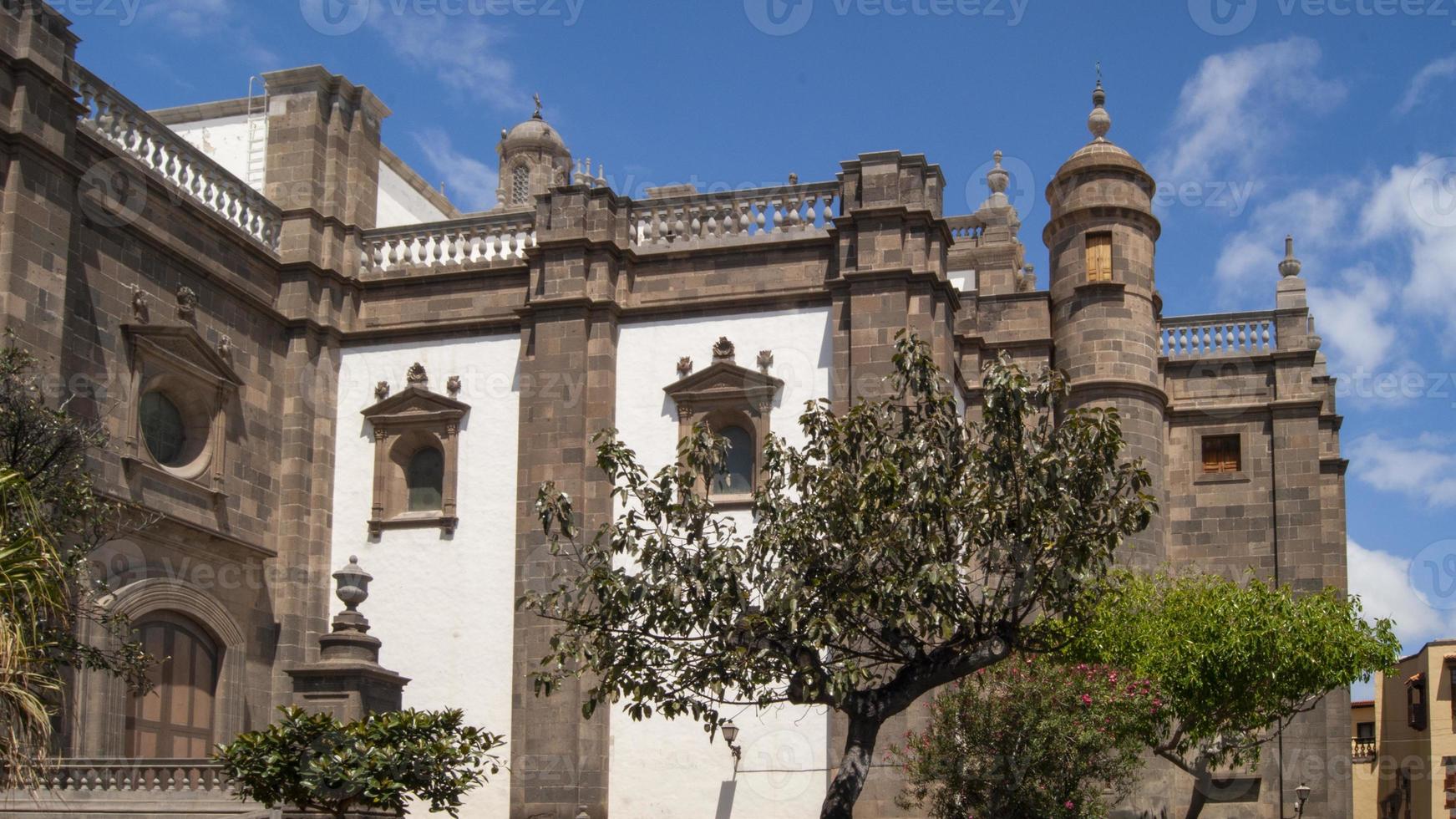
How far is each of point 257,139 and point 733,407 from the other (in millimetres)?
8961

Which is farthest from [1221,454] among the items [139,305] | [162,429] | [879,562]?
[139,305]

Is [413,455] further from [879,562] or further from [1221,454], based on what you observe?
[1221,454]

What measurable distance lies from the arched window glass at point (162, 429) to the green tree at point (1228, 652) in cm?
1226

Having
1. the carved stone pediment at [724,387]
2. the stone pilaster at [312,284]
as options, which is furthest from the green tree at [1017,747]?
the stone pilaster at [312,284]

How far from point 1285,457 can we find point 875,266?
456 inches

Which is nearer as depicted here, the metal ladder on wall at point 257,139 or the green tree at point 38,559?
the green tree at point 38,559

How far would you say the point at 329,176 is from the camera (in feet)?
85.1

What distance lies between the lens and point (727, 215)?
24797mm

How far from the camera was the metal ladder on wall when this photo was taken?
86.1ft

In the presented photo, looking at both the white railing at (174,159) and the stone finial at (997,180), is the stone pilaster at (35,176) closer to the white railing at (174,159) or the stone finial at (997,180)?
the white railing at (174,159)

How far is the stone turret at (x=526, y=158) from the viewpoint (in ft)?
143

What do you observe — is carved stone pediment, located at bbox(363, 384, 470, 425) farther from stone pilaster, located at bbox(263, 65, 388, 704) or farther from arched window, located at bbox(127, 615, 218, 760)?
arched window, located at bbox(127, 615, 218, 760)

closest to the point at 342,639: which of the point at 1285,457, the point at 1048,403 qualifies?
the point at 1048,403

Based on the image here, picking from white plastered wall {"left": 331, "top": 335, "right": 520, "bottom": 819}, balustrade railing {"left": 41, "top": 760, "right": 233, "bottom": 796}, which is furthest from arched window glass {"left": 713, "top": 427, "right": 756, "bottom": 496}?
balustrade railing {"left": 41, "top": 760, "right": 233, "bottom": 796}
